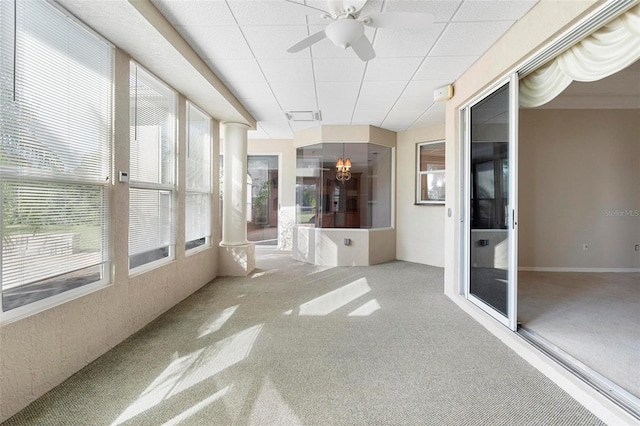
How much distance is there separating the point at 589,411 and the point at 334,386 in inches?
58.9

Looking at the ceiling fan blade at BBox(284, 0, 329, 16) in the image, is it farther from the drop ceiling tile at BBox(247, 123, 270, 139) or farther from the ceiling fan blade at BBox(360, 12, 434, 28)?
the drop ceiling tile at BBox(247, 123, 270, 139)

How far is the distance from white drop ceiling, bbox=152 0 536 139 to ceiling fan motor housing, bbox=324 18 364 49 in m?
0.38

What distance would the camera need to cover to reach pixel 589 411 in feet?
5.36

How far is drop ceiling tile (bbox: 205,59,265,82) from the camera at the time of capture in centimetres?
306

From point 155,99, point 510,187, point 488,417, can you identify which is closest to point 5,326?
point 155,99

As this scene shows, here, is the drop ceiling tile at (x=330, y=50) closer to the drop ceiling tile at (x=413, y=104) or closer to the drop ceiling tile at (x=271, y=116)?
the drop ceiling tile at (x=413, y=104)

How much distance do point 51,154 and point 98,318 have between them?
1.28m

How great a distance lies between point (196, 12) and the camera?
2.27 meters

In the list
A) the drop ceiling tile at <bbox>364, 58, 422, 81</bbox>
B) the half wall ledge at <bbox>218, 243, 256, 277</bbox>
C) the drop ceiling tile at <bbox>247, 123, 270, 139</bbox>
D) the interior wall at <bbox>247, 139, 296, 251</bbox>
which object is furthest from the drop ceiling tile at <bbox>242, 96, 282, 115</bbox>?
the half wall ledge at <bbox>218, 243, 256, 277</bbox>

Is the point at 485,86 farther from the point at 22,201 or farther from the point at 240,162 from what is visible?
the point at 22,201

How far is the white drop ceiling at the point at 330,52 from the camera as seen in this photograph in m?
2.23

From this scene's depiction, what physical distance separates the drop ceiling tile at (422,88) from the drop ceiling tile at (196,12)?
231cm

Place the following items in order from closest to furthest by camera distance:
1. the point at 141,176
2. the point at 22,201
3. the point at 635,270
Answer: the point at 22,201 < the point at 141,176 < the point at 635,270

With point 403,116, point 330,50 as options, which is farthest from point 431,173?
point 330,50
